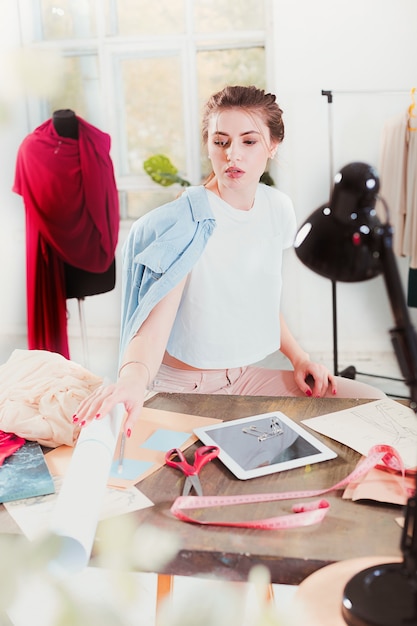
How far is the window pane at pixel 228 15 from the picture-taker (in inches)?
151

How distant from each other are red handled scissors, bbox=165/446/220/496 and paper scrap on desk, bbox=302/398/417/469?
0.22m

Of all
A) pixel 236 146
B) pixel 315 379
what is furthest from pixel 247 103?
pixel 315 379

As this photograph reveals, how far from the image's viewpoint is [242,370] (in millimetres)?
1755

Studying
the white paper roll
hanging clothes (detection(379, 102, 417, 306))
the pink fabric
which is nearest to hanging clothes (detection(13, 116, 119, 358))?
hanging clothes (detection(379, 102, 417, 306))

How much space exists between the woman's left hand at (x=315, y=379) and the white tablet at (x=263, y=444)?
37 cm

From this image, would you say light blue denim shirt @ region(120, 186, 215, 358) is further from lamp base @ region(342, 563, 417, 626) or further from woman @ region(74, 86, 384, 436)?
lamp base @ region(342, 563, 417, 626)

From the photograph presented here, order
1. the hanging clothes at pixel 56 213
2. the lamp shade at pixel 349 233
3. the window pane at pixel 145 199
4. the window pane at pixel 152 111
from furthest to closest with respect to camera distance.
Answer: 1. the window pane at pixel 145 199
2. the window pane at pixel 152 111
3. the hanging clothes at pixel 56 213
4. the lamp shade at pixel 349 233

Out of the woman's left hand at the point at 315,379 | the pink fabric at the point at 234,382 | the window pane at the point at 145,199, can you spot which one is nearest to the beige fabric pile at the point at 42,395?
the pink fabric at the point at 234,382

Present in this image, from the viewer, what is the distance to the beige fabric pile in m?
1.13

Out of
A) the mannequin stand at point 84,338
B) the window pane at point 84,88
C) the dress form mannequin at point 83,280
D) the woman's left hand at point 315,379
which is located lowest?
the mannequin stand at point 84,338

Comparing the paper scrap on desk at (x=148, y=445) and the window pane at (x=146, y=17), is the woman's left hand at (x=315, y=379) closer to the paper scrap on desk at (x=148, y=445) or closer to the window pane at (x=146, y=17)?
the paper scrap on desk at (x=148, y=445)

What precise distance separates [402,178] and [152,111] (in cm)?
162

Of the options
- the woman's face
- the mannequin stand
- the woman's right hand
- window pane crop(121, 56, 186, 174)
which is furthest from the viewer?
window pane crop(121, 56, 186, 174)

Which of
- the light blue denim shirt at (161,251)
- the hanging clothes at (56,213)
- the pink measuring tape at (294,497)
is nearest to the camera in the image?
the pink measuring tape at (294,497)
